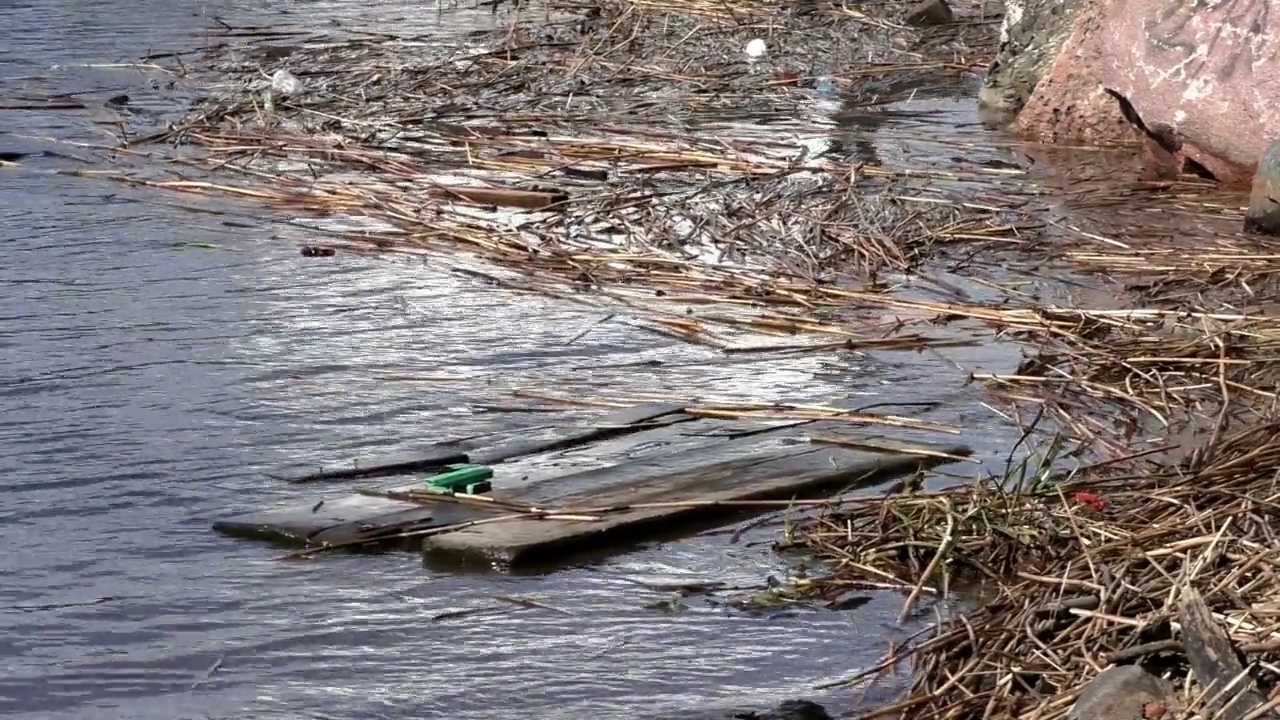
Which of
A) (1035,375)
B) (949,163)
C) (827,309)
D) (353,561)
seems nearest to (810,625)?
A: (353,561)

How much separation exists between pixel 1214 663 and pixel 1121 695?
0.56 feet

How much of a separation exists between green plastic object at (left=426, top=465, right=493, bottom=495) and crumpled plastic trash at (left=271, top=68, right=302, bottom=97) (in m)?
6.68

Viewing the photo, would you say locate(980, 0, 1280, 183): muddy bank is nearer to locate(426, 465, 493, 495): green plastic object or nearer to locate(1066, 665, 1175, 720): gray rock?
locate(426, 465, 493, 495): green plastic object

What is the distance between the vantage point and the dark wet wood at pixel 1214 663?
10.7ft

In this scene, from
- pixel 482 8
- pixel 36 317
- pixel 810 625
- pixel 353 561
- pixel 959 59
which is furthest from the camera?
pixel 482 8

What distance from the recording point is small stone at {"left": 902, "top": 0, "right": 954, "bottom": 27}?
1453 cm

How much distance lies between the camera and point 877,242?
26.1 ft

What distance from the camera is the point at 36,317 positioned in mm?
7129

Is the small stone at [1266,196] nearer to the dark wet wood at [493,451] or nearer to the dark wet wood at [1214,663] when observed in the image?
the dark wet wood at [493,451]

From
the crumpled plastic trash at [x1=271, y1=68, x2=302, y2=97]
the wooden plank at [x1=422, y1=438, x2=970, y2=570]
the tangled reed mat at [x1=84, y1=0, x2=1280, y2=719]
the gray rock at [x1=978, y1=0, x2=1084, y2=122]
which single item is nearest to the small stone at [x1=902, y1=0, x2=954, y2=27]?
the tangled reed mat at [x1=84, y1=0, x2=1280, y2=719]

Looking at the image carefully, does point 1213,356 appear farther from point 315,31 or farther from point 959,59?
point 315,31

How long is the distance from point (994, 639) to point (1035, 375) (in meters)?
2.42

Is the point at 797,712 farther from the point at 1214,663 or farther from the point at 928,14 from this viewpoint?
the point at 928,14

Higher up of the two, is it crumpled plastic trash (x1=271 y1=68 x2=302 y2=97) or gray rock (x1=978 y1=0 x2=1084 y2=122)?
gray rock (x1=978 y1=0 x2=1084 y2=122)
